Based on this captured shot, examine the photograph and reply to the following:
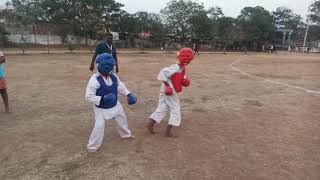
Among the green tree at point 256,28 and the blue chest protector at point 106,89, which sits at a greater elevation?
the green tree at point 256,28

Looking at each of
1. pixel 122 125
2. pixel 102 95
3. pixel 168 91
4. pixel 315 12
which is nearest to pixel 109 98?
pixel 102 95

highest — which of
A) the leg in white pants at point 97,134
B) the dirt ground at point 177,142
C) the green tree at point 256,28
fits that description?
the green tree at point 256,28

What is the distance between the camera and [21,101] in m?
8.34

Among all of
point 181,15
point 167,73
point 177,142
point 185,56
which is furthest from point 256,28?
point 177,142

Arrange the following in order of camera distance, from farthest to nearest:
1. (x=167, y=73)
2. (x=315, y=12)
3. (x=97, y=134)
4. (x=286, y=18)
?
(x=286, y=18)
(x=315, y=12)
(x=167, y=73)
(x=97, y=134)

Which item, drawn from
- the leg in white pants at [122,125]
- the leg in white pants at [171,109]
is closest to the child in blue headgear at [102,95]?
the leg in white pants at [122,125]

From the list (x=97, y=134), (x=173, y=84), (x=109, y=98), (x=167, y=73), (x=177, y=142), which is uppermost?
(x=167, y=73)

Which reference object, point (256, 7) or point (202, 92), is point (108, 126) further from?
point (256, 7)

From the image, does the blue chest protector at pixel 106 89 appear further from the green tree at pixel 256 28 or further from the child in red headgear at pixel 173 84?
the green tree at pixel 256 28

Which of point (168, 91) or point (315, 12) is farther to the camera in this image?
point (315, 12)

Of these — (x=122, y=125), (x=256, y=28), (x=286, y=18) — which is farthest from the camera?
(x=286, y=18)

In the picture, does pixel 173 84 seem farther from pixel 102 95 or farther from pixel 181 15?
pixel 181 15

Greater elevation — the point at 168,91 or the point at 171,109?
the point at 168,91

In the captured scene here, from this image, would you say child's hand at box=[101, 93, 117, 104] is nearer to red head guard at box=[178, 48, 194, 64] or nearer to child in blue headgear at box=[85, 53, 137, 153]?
child in blue headgear at box=[85, 53, 137, 153]
